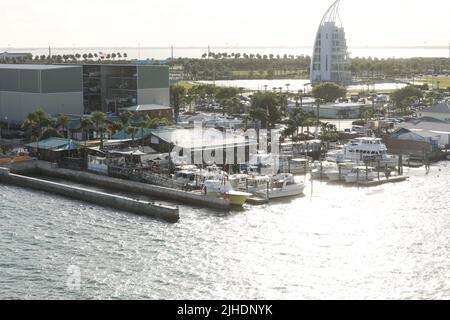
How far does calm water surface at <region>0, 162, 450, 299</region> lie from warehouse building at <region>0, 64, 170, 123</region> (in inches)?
359

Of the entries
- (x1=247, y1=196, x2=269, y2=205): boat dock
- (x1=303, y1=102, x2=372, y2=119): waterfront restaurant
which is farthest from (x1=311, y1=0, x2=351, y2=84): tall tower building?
(x1=247, y1=196, x2=269, y2=205): boat dock

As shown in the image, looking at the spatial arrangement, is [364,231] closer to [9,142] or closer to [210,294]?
[210,294]

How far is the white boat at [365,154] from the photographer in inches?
643

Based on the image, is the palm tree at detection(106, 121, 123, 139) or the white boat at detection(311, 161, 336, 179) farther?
the palm tree at detection(106, 121, 123, 139)

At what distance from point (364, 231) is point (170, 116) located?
1310 centimetres

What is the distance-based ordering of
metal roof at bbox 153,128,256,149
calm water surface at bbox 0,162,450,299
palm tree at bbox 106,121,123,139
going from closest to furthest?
calm water surface at bbox 0,162,450,299 → metal roof at bbox 153,128,256,149 → palm tree at bbox 106,121,123,139

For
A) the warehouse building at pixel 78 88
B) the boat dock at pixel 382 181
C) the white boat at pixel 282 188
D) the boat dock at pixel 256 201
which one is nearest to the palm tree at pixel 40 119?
the warehouse building at pixel 78 88

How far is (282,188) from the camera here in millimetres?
13375

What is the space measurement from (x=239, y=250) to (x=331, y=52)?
102 feet

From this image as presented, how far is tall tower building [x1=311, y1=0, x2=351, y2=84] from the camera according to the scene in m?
39.3

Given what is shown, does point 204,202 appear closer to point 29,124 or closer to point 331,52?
point 29,124

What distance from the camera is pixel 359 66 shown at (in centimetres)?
5138

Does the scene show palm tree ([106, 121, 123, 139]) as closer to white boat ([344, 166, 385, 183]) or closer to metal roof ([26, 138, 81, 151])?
metal roof ([26, 138, 81, 151])

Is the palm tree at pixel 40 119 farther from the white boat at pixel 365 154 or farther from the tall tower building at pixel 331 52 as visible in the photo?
the tall tower building at pixel 331 52
